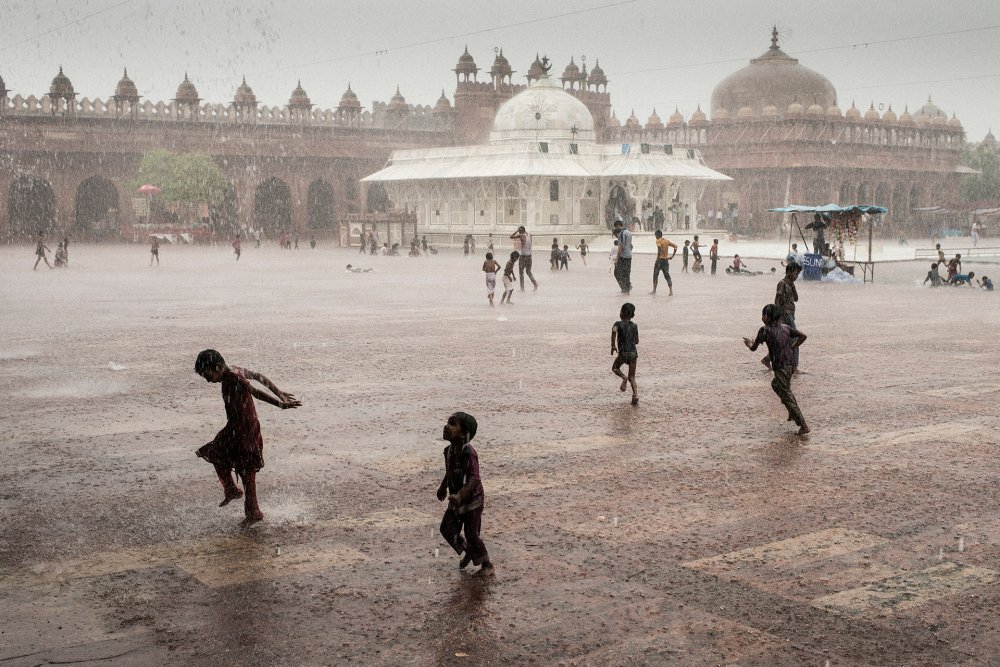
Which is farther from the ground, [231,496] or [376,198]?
[376,198]

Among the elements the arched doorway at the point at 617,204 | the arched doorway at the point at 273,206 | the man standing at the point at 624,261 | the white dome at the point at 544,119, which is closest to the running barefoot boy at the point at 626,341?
the man standing at the point at 624,261

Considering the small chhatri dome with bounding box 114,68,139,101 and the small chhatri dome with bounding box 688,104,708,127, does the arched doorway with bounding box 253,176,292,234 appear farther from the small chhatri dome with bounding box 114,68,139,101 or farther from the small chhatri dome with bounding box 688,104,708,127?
the small chhatri dome with bounding box 688,104,708,127

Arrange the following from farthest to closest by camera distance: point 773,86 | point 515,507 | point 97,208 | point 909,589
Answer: point 773,86, point 97,208, point 515,507, point 909,589

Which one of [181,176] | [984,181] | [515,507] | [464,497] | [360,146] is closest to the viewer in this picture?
[464,497]

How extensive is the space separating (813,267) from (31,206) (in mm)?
41020

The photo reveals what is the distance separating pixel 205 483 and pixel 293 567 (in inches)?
74.1

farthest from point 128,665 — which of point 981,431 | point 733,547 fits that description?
point 981,431

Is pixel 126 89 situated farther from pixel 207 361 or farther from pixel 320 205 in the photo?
pixel 207 361

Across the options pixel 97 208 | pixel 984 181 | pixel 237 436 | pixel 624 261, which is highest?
pixel 984 181

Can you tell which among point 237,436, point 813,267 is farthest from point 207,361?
point 813,267

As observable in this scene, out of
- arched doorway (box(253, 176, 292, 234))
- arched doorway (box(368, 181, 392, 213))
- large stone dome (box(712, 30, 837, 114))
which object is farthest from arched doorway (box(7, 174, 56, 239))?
large stone dome (box(712, 30, 837, 114))

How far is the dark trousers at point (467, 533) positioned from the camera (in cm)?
531

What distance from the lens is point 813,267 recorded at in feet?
86.4

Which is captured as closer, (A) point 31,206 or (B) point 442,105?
(A) point 31,206
